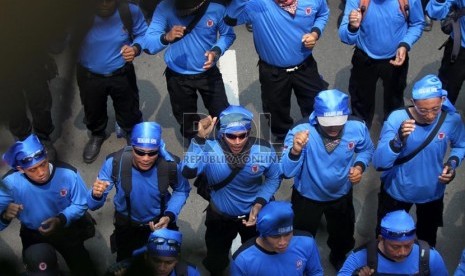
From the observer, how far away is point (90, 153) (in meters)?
7.69

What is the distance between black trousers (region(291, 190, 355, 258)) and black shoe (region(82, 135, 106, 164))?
2537 mm

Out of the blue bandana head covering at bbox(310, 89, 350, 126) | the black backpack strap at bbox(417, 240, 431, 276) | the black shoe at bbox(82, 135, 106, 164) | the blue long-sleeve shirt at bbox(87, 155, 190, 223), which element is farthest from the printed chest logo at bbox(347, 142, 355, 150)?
the black shoe at bbox(82, 135, 106, 164)

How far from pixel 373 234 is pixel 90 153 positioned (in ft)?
9.95

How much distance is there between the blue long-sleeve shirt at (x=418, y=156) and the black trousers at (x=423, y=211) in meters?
0.11

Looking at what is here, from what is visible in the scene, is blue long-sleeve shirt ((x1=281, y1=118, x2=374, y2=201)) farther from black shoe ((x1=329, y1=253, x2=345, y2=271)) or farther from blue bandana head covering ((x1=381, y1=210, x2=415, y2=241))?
black shoe ((x1=329, y1=253, x2=345, y2=271))

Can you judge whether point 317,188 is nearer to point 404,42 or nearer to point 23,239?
point 404,42

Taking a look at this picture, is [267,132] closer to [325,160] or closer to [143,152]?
[325,160]

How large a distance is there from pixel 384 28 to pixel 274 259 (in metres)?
2.72

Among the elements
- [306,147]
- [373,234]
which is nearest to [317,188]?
[306,147]

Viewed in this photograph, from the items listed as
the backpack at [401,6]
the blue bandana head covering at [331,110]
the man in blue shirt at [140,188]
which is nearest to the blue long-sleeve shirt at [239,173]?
the man in blue shirt at [140,188]

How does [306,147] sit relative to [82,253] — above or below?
below

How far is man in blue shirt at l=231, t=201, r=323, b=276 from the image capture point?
5.02 meters

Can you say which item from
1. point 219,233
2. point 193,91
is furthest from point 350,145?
point 193,91

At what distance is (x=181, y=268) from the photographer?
16.4ft
